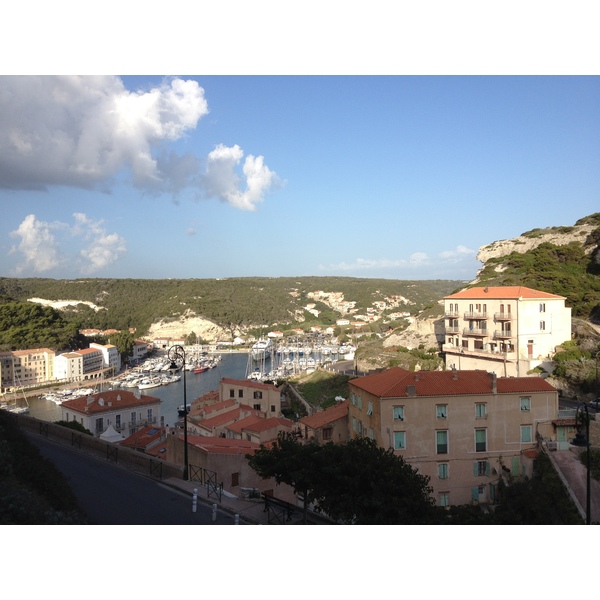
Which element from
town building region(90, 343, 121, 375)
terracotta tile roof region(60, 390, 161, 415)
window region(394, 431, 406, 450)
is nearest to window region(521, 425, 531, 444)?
window region(394, 431, 406, 450)

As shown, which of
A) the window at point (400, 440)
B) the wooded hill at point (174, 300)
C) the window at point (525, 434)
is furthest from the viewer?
the wooded hill at point (174, 300)

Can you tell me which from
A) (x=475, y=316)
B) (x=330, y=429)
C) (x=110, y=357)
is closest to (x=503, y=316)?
(x=475, y=316)

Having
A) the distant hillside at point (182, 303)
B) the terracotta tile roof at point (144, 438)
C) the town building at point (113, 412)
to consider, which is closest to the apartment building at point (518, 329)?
the terracotta tile roof at point (144, 438)

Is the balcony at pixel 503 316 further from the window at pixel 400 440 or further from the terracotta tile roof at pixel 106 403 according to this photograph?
the terracotta tile roof at pixel 106 403

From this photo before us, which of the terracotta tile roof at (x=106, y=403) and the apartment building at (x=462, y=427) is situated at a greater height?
the apartment building at (x=462, y=427)

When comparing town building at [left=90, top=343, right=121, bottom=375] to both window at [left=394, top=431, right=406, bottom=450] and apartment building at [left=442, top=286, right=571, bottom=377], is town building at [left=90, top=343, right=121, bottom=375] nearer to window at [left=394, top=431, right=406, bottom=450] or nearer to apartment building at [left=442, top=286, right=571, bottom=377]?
apartment building at [left=442, top=286, right=571, bottom=377]

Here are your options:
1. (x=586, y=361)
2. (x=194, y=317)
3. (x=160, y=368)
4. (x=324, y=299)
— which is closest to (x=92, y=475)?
(x=586, y=361)

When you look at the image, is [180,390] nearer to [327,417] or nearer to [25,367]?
[25,367]
